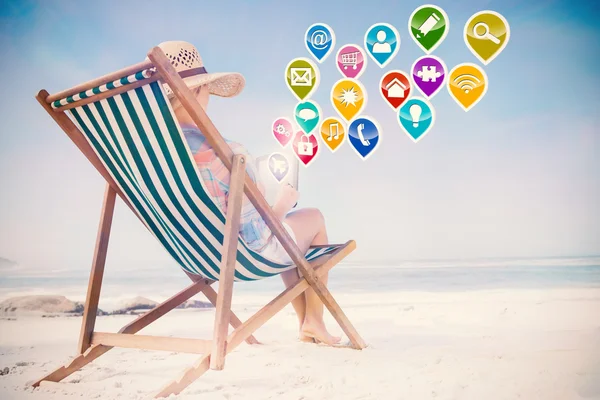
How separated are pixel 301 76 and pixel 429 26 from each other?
3.28 ft

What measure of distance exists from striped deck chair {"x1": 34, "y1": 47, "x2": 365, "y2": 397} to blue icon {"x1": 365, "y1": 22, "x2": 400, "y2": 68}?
83.3 inches

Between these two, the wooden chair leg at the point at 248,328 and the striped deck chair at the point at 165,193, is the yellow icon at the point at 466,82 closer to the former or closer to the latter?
the wooden chair leg at the point at 248,328

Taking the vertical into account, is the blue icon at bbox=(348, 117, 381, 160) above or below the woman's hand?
above

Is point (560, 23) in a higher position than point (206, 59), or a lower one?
lower

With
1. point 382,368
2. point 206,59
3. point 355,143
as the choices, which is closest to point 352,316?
point 355,143

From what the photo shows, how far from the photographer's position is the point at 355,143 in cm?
378

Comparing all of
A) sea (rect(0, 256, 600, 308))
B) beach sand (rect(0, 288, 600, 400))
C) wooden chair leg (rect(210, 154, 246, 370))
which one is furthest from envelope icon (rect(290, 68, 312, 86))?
wooden chair leg (rect(210, 154, 246, 370))

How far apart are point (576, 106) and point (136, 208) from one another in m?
5.08

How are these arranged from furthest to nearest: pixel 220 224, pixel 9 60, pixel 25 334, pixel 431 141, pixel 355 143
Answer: pixel 431 141, pixel 9 60, pixel 355 143, pixel 25 334, pixel 220 224

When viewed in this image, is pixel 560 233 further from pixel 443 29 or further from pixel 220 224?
pixel 220 224

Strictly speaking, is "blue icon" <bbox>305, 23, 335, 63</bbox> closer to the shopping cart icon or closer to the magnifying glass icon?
the shopping cart icon

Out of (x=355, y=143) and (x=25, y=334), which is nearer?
(x=25, y=334)

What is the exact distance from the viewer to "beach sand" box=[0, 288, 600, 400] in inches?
64.7

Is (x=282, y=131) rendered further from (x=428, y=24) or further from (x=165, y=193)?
(x=165, y=193)
